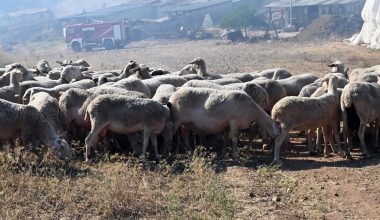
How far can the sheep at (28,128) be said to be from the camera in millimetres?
10523

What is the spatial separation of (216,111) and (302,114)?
1.67 meters

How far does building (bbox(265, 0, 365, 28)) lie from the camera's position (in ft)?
198

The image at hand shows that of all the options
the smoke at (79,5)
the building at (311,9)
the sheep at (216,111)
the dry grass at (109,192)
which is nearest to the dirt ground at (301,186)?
the dry grass at (109,192)

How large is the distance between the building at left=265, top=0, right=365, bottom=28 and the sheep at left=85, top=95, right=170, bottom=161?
5190 cm

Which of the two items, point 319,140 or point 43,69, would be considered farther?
point 43,69

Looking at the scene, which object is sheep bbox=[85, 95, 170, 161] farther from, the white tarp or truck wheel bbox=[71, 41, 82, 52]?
truck wheel bbox=[71, 41, 82, 52]

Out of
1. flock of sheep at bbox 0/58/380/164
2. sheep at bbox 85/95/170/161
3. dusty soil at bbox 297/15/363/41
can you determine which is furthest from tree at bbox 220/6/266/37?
sheep at bbox 85/95/170/161

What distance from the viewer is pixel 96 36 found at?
200ft

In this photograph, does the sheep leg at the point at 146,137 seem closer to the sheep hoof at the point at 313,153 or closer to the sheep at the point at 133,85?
the sheep at the point at 133,85

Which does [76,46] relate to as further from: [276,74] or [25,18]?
[276,74]

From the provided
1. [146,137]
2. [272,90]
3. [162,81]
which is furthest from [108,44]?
[146,137]

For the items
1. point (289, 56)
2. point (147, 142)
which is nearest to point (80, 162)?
point (147, 142)

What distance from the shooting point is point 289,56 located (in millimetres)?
38062

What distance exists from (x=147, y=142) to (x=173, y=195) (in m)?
2.74
